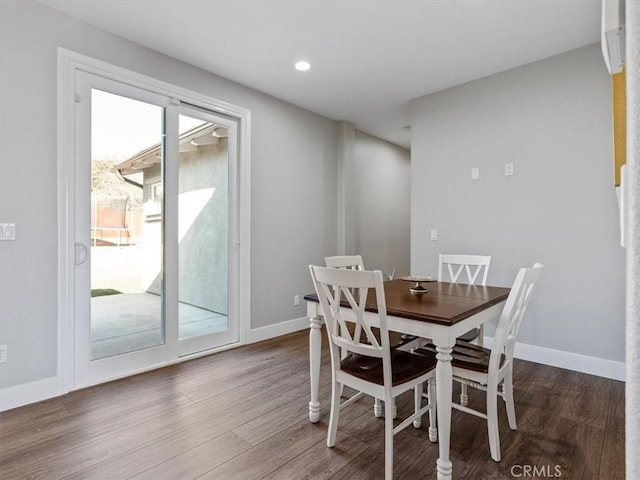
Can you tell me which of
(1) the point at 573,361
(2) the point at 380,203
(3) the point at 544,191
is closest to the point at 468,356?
(1) the point at 573,361

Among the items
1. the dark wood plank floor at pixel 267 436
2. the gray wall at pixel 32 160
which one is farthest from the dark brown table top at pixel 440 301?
the gray wall at pixel 32 160

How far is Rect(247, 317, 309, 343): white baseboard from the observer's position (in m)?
3.60

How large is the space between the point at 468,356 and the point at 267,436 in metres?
1.18

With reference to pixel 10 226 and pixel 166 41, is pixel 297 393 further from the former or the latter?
pixel 166 41

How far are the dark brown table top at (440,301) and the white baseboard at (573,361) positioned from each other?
1.23 metres

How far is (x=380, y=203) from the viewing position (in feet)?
18.0

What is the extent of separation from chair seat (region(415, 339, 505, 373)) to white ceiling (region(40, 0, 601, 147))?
2.23 m

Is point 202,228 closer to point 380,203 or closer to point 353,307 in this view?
point 353,307

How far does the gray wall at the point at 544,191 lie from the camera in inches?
107

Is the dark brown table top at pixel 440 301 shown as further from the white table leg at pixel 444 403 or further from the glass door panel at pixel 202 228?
the glass door panel at pixel 202 228

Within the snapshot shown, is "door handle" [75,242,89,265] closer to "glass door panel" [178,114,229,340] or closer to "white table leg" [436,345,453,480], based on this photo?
"glass door panel" [178,114,229,340]

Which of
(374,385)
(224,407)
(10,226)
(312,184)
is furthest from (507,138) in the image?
(10,226)

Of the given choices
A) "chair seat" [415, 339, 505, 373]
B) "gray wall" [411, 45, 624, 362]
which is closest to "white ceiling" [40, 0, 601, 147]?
"gray wall" [411, 45, 624, 362]

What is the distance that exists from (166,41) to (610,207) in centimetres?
375
